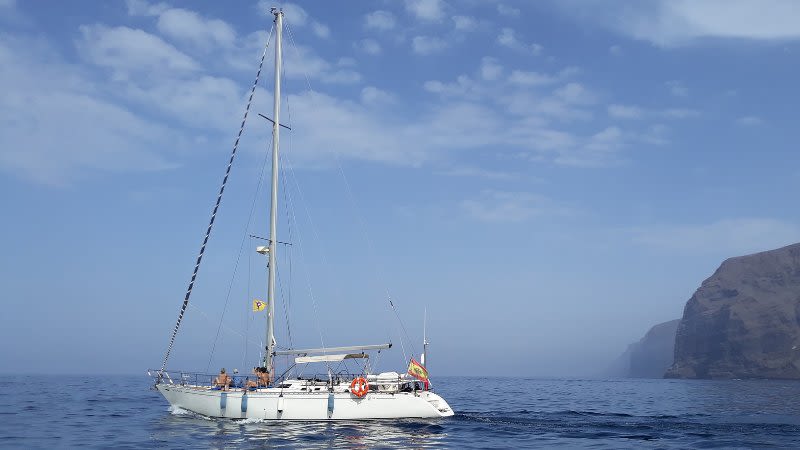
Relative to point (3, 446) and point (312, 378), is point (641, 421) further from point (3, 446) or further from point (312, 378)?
point (3, 446)

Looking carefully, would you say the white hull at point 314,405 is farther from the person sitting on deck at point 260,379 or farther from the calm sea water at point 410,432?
the person sitting on deck at point 260,379

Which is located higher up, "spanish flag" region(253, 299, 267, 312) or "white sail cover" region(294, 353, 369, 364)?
"spanish flag" region(253, 299, 267, 312)

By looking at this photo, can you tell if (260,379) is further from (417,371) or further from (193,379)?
(417,371)

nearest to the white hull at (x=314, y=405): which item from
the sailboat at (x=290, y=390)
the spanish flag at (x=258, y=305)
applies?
the sailboat at (x=290, y=390)

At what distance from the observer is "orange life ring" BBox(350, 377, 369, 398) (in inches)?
1377

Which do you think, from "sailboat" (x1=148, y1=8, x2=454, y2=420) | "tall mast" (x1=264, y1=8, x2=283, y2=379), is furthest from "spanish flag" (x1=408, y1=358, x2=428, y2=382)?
"tall mast" (x1=264, y1=8, x2=283, y2=379)

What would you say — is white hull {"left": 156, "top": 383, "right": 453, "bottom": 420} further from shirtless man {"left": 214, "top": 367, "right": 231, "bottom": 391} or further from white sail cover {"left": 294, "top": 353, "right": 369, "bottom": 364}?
white sail cover {"left": 294, "top": 353, "right": 369, "bottom": 364}

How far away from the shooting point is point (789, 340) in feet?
630

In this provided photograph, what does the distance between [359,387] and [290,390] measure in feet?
12.3

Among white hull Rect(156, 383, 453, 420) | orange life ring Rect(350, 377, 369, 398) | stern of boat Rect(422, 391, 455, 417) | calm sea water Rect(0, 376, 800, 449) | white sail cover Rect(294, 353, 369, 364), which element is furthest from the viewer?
white sail cover Rect(294, 353, 369, 364)

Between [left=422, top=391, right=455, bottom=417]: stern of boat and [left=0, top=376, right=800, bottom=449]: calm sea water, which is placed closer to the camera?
[left=0, top=376, right=800, bottom=449]: calm sea water

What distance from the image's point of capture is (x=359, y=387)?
3512 cm

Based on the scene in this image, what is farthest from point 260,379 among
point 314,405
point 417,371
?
point 417,371

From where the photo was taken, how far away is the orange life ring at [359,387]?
115 ft
